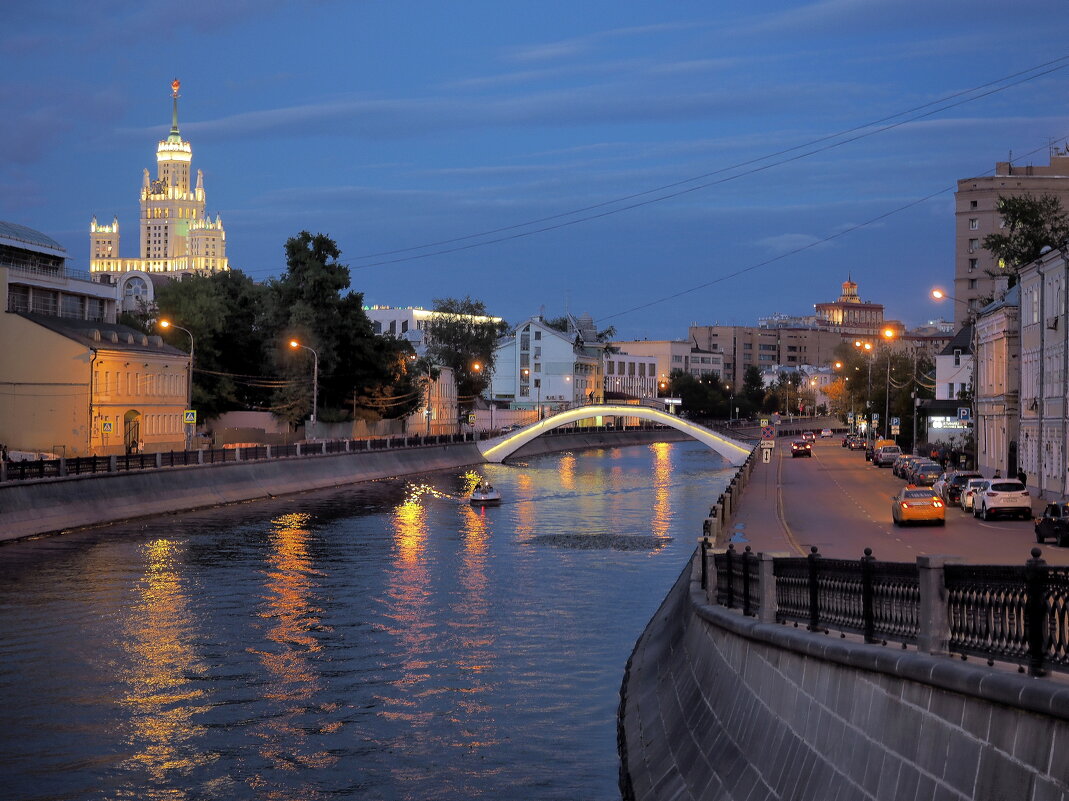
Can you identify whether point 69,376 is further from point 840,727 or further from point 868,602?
point 840,727

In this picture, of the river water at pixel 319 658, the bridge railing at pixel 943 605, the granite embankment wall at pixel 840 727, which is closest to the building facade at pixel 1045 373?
the river water at pixel 319 658

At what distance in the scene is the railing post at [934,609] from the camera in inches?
437

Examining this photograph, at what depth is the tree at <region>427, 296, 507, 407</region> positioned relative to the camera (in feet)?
540

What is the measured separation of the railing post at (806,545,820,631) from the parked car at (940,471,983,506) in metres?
45.2

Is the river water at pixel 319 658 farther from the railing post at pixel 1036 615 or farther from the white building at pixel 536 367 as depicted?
the white building at pixel 536 367

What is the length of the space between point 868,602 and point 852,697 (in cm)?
169

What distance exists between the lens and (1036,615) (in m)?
9.51

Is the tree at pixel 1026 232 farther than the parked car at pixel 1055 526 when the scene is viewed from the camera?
Yes

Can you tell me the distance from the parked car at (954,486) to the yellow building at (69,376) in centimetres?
4513

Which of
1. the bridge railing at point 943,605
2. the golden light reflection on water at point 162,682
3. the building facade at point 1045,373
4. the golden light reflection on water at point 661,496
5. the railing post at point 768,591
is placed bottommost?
the golden light reflection on water at point 162,682

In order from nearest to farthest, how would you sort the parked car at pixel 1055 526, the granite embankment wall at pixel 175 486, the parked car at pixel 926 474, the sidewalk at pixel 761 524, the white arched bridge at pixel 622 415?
→ the sidewalk at pixel 761 524, the parked car at pixel 1055 526, the granite embankment wall at pixel 175 486, the parked car at pixel 926 474, the white arched bridge at pixel 622 415

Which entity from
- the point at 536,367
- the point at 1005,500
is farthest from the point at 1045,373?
the point at 536,367

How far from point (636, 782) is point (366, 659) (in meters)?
12.2

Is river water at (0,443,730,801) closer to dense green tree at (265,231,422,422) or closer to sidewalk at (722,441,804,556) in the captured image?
sidewalk at (722,441,804,556)
